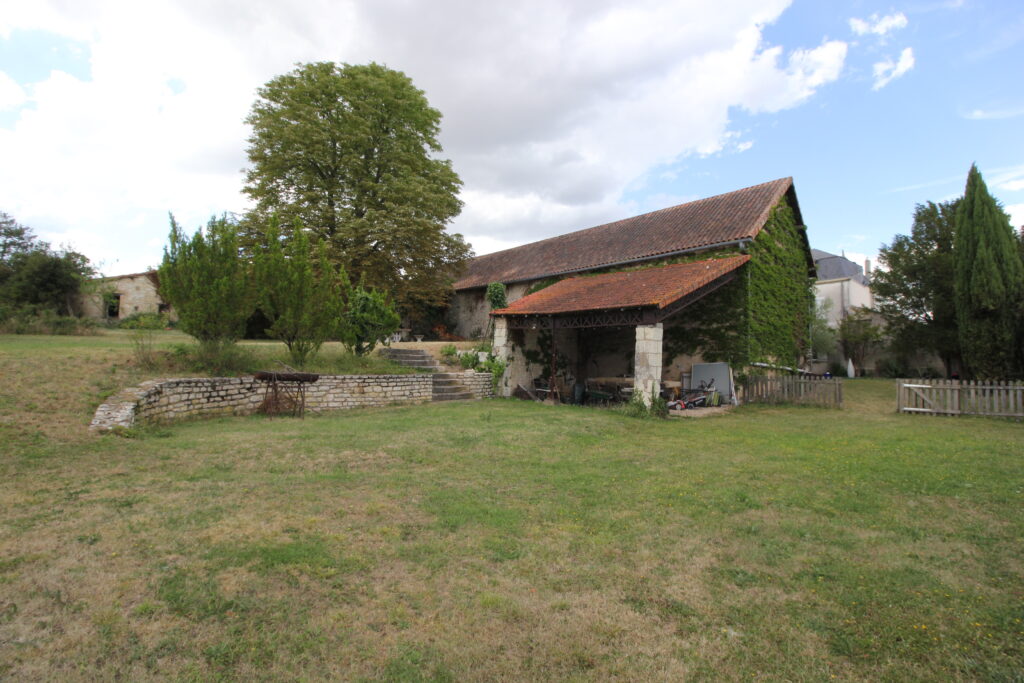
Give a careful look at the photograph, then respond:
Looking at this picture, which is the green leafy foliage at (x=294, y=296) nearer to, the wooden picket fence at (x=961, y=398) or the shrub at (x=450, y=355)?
the shrub at (x=450, y=355)

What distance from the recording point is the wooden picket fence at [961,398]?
10758 millimetres

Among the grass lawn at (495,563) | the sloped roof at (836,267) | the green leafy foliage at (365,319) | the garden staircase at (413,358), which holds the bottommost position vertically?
the grass lawn at (495,563)

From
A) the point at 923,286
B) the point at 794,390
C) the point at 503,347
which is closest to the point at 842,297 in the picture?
the point at 923,286

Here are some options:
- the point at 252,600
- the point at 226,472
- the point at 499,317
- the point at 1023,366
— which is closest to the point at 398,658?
the point at 252,600

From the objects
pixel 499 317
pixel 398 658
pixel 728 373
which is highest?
pixel 499 317

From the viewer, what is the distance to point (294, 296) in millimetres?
11508

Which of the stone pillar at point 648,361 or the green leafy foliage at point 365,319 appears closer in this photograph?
the stone pillar at point 648,361

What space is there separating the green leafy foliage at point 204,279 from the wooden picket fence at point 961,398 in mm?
16325

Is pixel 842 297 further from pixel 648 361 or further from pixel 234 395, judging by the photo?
pixel 234 395

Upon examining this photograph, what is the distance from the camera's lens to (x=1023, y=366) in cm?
1417

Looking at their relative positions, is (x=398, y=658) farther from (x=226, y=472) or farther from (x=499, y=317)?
(x=499, y=317)

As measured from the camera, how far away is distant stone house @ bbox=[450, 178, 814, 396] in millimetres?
12461

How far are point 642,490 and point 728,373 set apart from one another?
32.9 feet

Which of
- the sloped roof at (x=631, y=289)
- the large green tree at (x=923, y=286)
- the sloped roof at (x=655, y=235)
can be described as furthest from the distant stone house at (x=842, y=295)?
the sloped roof at (x=631, y=289)
